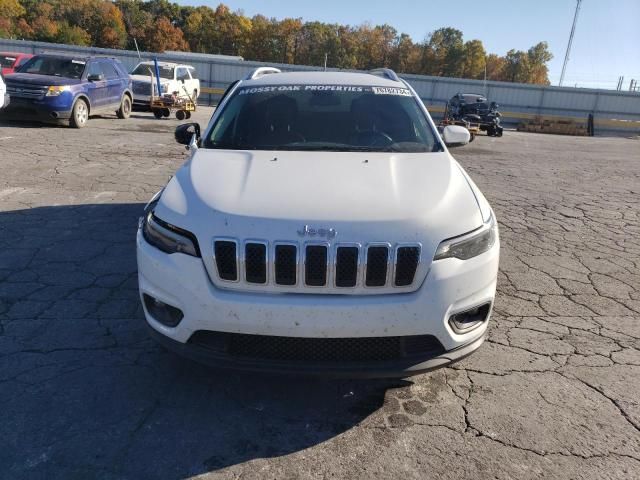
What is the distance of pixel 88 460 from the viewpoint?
2.34 meters

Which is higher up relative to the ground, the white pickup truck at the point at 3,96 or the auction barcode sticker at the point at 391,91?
the auction barcode sticker at the point at 391,91

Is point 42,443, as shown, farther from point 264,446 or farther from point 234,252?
point 234,252

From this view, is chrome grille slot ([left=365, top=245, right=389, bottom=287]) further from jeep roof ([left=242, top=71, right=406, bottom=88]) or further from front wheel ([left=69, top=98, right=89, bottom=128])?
front wheel ([left=69, top=98, right=89, bottom=128])

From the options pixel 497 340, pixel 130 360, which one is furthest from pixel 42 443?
pixel 497 340

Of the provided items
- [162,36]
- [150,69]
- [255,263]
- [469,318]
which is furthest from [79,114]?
[162,36]

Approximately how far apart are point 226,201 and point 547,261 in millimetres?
3821

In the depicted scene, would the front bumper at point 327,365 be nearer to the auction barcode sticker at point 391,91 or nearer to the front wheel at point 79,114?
the auction barcode sticker at point 391,91

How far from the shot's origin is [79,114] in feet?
41.8

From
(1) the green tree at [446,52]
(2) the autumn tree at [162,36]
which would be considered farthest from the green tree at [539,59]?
(2) the autumn tree at [162,36]

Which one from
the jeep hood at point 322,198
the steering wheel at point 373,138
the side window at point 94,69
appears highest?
the side window at point 94,69

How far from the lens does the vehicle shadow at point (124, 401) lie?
238 centimetres

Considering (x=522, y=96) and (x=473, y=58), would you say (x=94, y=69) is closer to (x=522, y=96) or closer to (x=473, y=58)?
(x=522, y=96)

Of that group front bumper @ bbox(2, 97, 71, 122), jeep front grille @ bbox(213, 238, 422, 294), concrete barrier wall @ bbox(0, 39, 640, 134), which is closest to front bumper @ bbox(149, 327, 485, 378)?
jeep front grille @ bbox(213, 238, 422, 294)

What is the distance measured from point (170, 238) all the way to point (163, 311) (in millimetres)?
390
